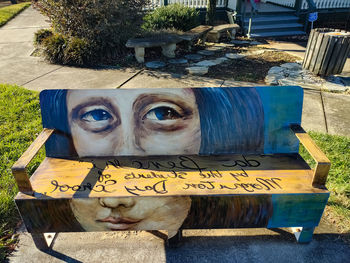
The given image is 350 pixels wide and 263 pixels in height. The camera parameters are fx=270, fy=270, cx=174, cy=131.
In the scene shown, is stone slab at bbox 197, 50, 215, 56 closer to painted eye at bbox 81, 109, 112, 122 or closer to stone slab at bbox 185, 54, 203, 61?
stone slab at bbox 185, 54, 203, 61

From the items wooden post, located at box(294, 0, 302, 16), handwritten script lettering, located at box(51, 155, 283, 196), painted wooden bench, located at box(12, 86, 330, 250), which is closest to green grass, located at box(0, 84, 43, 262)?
painted wooden bench, located at box(12, 86, 330, 250)

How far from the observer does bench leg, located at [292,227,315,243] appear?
199 centimetres

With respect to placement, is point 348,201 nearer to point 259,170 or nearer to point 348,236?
point 348,236

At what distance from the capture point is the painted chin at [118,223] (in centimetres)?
187

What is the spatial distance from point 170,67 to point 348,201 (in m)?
4.36

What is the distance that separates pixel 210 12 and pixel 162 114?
7389mm

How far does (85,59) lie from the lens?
20.2 feet

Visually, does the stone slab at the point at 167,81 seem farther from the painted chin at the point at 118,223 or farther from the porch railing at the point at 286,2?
the porch railing at the point at 286,2

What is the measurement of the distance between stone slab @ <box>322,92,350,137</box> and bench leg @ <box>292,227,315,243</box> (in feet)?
6.41

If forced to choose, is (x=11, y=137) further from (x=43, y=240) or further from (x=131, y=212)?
(x=131, y=212)

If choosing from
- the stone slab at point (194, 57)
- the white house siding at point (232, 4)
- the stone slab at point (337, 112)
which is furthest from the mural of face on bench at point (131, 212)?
the white house siding at point (232, 4)

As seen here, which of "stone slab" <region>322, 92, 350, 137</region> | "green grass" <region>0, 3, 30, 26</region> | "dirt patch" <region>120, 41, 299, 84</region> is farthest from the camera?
"green grass" <region>0, 3, 30, 26</region>

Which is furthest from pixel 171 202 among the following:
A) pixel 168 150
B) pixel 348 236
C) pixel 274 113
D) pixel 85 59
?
pixel 85 59

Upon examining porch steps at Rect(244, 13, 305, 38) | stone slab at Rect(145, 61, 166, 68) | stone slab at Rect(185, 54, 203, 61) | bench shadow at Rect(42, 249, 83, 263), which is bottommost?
bench shadow at Rect(42, 249, 83, 263)
